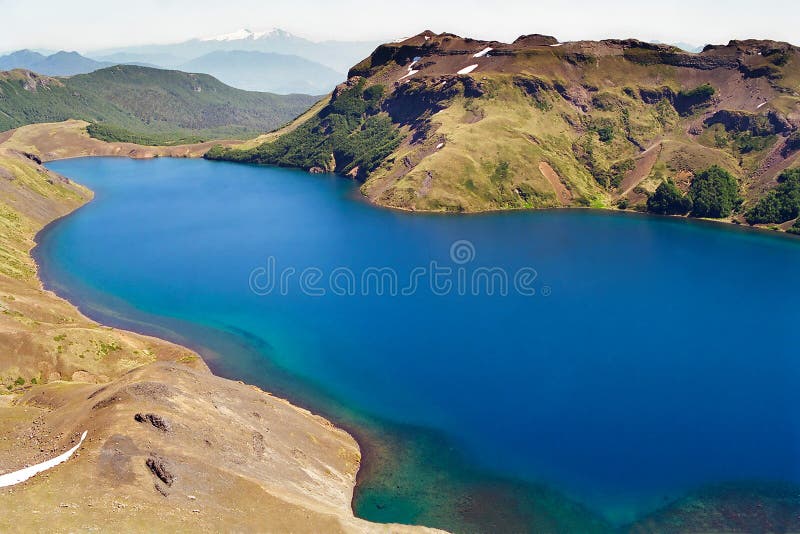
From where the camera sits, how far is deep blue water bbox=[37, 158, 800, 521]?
69.2 m

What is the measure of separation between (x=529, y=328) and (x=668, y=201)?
123 m

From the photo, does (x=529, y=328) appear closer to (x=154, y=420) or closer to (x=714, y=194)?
(x=154, y=420)

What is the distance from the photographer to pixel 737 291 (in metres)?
123

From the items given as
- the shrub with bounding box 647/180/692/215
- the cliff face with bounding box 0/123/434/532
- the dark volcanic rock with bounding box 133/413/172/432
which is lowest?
the cliff face with bounding box 0/123/434/532

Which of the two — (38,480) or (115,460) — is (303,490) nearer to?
(115,460)

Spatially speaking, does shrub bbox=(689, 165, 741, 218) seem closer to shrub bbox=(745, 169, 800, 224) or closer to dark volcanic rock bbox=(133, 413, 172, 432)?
shrub bbox=(745, 169, 800, 224)

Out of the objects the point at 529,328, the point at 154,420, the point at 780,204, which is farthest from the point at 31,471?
the point at 780,204

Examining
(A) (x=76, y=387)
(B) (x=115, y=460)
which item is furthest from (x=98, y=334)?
(B) (x=115, y=460)

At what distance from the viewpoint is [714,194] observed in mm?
190000

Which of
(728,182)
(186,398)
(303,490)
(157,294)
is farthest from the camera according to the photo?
(728,182)

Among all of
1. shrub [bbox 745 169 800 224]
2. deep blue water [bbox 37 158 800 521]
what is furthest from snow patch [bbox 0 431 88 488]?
shrub [bbox 745 169 800 224]

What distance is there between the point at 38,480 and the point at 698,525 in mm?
63780

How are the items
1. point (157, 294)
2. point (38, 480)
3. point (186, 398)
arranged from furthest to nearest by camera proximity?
point (157, 294) → point (186, 398) → point (38, 480)

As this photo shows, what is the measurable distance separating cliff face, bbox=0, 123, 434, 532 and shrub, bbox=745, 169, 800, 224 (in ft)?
561
